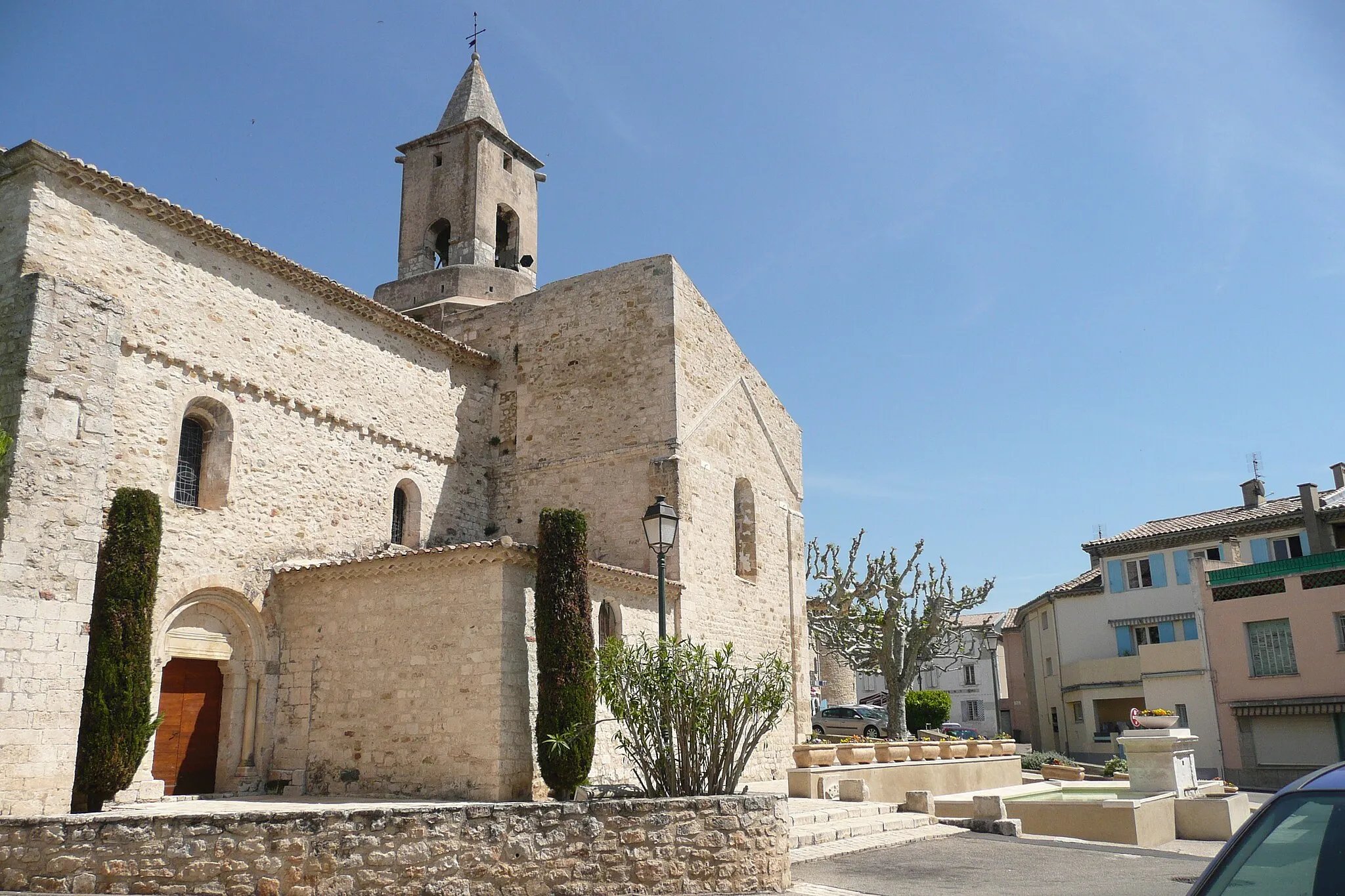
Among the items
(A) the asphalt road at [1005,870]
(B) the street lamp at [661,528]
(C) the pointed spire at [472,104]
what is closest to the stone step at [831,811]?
(A) the asphalt road at [1005,870]

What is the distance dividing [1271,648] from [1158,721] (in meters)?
15.3

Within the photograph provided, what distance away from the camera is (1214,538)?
3288cm

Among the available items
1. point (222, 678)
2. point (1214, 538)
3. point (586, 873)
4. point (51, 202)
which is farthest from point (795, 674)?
point (1214, 538)

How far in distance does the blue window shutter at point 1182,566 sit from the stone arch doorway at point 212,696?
30.2 meters

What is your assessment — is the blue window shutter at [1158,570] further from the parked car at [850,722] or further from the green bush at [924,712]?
the green bush at [924,712]

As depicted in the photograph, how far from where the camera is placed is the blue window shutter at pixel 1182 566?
33.2 meters

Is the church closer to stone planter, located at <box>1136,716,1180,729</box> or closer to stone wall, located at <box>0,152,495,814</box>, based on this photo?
stone wall, located at <box>0,152,495,814</box>

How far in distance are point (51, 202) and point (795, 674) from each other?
16.6 meters

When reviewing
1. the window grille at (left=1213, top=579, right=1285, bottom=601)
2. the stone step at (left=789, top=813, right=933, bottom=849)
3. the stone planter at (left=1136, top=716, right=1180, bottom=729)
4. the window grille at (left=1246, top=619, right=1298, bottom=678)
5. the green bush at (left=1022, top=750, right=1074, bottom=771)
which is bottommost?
the green bush at (left=1022, top=750, right=1074, bottom=771)

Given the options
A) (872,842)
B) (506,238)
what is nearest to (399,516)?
(506,238)

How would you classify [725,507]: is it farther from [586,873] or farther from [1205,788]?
[586,873]

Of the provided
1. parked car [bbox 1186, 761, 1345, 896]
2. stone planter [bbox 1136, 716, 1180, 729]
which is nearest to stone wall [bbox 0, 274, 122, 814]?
parked car [bbox 1186, 761, 1345, 896]

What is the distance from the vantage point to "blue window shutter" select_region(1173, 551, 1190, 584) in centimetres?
3319

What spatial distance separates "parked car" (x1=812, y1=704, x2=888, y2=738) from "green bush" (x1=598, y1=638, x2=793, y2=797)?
24.1 meters
